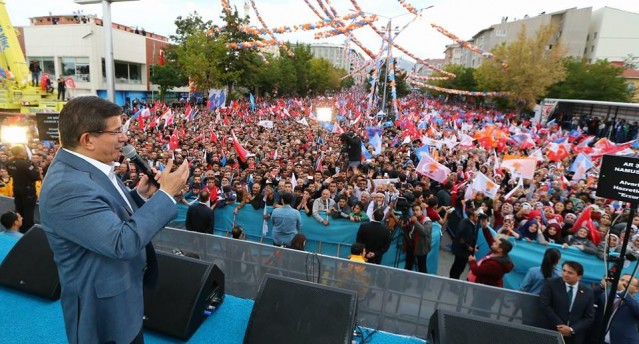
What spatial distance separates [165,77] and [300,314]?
41387 mm

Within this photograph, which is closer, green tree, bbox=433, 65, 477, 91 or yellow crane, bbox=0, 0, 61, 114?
yellow crane, bbox=0, 0, 61, 114

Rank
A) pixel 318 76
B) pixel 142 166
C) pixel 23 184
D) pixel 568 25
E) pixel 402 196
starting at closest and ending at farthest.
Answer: pixel 142 166 < pixel 23 184 < pixel 402 196 < pixel 568 25 < pixel 318 76

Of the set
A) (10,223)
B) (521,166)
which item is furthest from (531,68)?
(10,223)

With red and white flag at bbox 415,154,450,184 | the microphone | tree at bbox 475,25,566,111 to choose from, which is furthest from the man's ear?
tree at bbox 475,25,566,111

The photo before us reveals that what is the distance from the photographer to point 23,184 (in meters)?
6.98

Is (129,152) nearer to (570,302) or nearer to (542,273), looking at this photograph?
(570,302)

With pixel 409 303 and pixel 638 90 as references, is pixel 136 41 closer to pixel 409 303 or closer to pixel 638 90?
pixel 409 303

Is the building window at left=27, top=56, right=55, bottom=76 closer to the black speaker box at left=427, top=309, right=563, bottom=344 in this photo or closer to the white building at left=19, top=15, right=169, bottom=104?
the white building at left=19, top=15, right=169, bottom=104

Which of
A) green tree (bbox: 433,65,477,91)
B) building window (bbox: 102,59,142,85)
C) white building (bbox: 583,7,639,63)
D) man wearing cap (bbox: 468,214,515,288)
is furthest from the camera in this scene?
green tree (bbox: 433,65,477,91)

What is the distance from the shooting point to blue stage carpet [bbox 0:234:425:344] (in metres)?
3.22

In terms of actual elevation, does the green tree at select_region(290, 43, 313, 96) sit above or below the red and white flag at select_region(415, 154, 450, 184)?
above

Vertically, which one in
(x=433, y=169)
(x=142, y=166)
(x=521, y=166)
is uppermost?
(x=142, y=166)

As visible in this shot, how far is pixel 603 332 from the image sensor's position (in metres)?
4.05

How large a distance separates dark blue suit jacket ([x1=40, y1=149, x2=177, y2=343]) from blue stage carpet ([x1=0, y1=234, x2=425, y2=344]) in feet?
5.38
